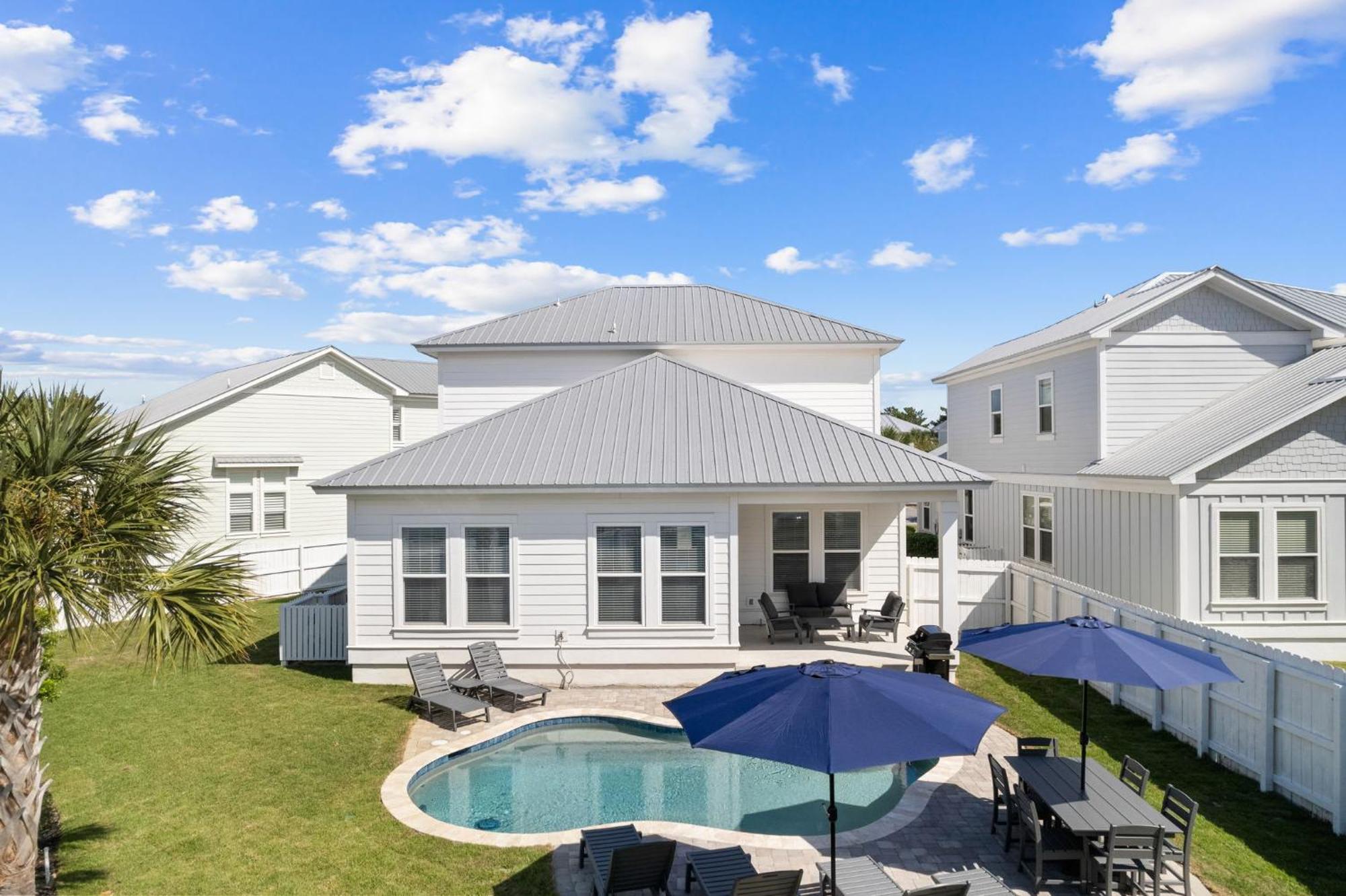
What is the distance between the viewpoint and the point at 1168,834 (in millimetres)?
7551

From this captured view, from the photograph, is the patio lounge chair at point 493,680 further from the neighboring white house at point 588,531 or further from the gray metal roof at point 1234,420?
the gray metal roof at point 1234,420

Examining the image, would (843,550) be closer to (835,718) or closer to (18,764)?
(835,718)

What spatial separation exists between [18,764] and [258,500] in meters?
23.6

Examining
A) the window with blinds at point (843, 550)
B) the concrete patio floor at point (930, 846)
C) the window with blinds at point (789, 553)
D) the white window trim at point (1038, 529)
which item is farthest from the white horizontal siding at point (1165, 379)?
the concrete patio floor at point (930, 846)

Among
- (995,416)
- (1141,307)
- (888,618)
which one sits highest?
(1141,307)

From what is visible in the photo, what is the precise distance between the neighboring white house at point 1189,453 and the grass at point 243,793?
15.6m

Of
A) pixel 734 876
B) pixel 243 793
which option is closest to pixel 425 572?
pixel 243 793

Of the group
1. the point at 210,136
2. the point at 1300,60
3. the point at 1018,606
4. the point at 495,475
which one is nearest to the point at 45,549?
the point at 495,475

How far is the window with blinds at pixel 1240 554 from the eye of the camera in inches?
643

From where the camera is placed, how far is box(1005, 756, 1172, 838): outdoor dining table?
24.8ft

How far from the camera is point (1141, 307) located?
19.0 metres

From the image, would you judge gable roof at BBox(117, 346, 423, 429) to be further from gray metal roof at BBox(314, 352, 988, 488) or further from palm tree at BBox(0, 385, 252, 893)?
palm tree at BBox(0, 385, 252, 893)

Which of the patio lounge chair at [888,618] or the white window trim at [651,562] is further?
the patio lounge chair at [888,618]

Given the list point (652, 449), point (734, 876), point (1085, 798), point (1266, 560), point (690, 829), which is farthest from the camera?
point (1266, 560)
